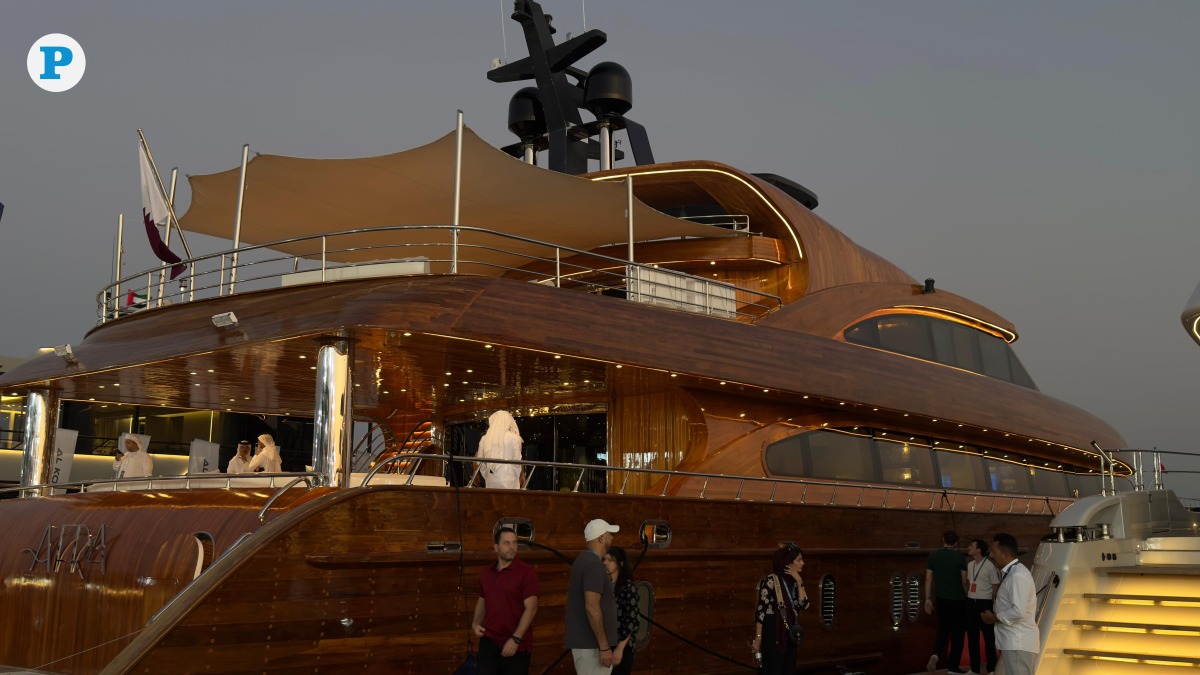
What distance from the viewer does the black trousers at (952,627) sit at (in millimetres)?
11734

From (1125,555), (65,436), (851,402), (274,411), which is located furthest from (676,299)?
(65,436)

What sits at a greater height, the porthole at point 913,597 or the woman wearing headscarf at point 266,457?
the woman wearing headscarf at point 266,457

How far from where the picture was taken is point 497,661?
23.6 ft

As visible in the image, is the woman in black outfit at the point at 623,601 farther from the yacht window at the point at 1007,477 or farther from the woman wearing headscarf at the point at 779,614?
the yacht window at the point at 1007,477

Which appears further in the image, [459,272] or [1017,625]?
[459,272]

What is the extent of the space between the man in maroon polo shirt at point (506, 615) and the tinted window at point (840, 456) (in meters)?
7.00

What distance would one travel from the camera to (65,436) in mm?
16969

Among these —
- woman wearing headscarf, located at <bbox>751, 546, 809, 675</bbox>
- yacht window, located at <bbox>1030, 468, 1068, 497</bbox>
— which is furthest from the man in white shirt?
yacht window, located at <bbox>1030, 468, 1068, 497</bbox>

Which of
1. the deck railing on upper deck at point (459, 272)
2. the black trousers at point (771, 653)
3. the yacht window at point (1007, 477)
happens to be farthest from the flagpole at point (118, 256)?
the yacht window at point (1007, 477)

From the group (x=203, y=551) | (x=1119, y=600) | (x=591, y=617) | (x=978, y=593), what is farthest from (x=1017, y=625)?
(x=203, y=551)

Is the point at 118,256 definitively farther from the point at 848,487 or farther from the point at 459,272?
the point at 848,487

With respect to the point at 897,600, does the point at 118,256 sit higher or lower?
higher

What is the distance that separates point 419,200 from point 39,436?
208 inches

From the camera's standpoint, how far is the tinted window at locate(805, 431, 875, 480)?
13.7m
